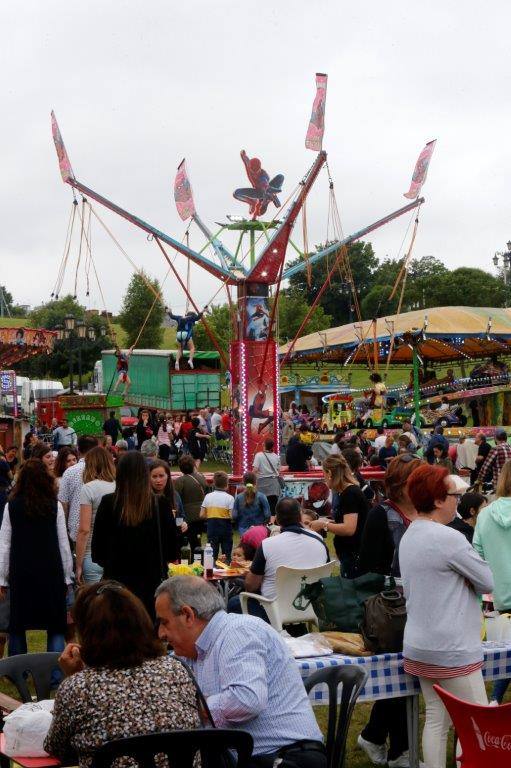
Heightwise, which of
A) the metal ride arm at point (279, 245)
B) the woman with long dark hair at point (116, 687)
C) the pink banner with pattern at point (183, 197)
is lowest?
the woman with long dark hair at point (116, 687)

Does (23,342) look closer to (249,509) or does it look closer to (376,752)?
(249,509)

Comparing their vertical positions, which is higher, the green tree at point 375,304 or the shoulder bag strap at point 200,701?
the green tree at point 375,304

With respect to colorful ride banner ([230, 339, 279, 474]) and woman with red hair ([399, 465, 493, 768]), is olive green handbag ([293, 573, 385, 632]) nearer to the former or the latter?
woman with red hair ([399, 465, 493, 768])

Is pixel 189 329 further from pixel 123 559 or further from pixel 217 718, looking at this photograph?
pixel 217 718

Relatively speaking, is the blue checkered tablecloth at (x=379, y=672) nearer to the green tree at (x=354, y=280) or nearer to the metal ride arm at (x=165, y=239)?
the metal ride arm at (x=165, y=239)

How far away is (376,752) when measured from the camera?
5.80 meters

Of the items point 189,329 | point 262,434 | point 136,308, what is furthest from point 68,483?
point 136,308

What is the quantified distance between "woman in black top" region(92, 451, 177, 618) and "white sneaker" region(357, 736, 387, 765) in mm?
1440

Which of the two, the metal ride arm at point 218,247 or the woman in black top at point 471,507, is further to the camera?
the metal ride arm at point 218,247

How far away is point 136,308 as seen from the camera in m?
71.3

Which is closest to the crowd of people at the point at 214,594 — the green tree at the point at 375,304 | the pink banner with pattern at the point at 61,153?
the pink banner with pattern at the point at 61,153

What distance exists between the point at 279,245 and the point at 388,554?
14488 mm

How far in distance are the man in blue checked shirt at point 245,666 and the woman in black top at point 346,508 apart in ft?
12.3

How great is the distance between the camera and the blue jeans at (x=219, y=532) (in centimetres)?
1060
